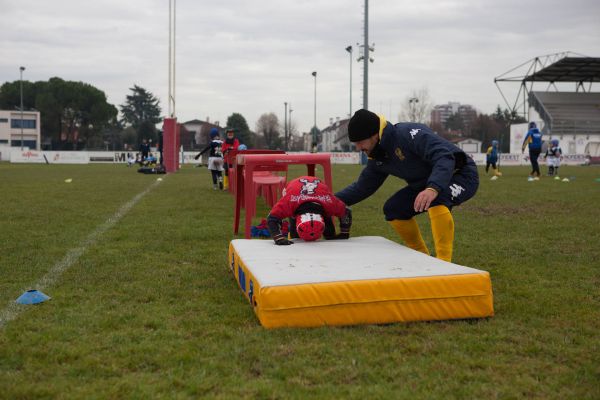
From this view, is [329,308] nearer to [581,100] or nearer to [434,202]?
[434,202]

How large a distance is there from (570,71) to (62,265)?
5714 centimetres

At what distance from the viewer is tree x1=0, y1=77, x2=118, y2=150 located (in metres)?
83.4

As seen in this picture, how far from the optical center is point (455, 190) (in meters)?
5.09

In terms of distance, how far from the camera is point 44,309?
4156mm

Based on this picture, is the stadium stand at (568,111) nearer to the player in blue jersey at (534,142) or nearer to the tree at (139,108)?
the player in blue jersey at (534,142)

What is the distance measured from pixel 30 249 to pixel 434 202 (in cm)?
452

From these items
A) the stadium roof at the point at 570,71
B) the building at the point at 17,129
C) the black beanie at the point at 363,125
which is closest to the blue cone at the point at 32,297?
the black beanie at the point at 363,125

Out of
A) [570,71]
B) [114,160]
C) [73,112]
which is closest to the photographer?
[114,160]

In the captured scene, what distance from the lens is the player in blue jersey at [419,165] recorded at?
4781 mm

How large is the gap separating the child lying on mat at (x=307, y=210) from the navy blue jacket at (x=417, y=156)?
1.73 feet

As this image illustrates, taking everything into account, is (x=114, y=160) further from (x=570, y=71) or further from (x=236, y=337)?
(x=236, y=337)

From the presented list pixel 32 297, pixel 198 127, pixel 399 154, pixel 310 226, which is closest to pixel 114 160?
pixel 310 226

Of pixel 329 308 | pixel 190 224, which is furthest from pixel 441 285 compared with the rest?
pixel 190 224

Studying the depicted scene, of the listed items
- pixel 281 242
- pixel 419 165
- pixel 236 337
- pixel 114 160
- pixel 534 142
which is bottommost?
pixel 236 337
